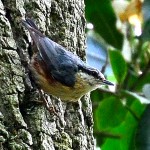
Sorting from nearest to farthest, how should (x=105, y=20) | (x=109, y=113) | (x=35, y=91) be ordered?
(x=35, y=91) < (x=109, y=113) < (x=105, y=20)

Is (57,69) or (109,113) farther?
(109,113)

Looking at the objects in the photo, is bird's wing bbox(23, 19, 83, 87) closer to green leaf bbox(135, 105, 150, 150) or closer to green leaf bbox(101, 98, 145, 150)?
green leaf bbox(135, 105, 150, 150)

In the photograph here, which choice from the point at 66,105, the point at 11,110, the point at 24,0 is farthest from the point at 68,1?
the point at 11,110

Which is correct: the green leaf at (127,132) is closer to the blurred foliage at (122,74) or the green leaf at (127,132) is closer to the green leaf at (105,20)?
the blurred foliage at (122,74)

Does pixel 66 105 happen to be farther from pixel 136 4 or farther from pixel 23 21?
pixel 136 4

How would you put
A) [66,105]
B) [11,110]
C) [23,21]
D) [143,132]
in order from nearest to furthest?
[11,110]
[23,21]
[66,105]
[143,132]

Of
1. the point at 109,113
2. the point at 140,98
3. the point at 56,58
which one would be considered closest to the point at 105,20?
the point at 109,113

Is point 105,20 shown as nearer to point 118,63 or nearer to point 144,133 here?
point 118,63

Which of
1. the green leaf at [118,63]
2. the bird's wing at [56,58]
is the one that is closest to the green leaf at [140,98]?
the green leaf at [118,63]
